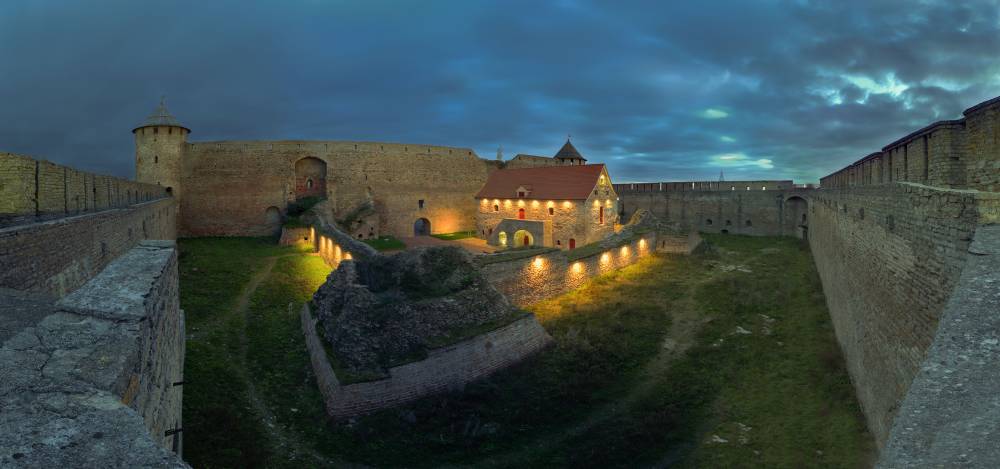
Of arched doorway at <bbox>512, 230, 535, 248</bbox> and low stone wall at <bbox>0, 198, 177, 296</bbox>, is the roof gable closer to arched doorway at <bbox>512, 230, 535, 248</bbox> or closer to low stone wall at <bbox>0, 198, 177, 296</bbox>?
arched doorway at <bbox>512, 230, 535, 248</bbox>

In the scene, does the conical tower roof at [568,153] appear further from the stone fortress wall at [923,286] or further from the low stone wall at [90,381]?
the low stone wall at [90,381]

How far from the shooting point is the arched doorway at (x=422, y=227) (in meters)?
37.0

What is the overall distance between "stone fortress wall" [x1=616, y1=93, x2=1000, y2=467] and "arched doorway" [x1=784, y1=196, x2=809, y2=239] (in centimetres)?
2181

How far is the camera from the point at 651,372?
12.7m

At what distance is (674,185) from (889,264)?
34815 millimetres

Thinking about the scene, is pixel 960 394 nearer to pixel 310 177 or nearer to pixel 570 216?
pixel 570 216

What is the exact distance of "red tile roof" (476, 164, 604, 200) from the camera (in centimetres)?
2853

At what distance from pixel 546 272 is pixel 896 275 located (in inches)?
483

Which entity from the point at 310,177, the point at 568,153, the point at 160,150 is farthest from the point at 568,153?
the point at 160,150

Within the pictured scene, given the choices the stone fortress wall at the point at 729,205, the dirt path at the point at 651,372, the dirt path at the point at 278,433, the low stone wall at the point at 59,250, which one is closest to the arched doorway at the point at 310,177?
the dirt path at the point at 278,433

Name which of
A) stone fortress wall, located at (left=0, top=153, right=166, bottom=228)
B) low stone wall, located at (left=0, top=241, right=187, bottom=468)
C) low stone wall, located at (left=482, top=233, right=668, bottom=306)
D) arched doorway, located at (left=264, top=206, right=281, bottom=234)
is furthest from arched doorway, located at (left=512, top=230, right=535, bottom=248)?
low stone wall, located at (left=0, top=241, right=187, bottom=468)

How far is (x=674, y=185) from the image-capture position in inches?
1617

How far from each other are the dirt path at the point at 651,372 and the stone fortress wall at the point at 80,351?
5898 millimetres

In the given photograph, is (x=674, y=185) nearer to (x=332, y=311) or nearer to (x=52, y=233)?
(x=332, y=311)
